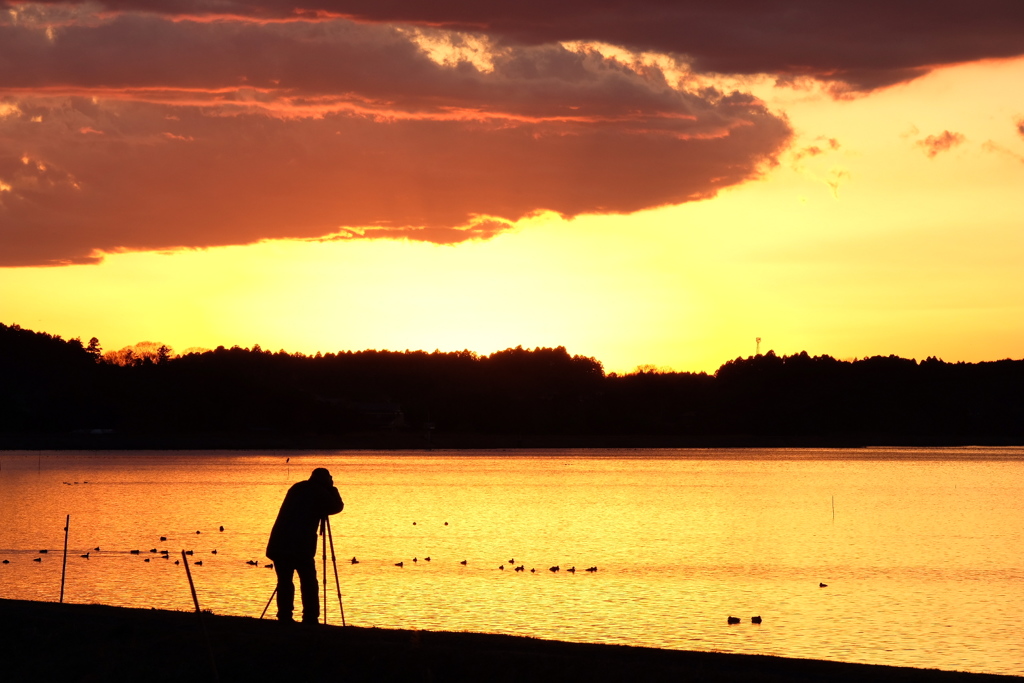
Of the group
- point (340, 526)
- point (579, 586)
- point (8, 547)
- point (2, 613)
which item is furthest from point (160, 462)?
point (2, 613)

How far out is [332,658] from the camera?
14.6 m

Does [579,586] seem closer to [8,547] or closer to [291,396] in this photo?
[8,547]

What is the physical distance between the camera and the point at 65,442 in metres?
165

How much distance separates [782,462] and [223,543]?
123522 mm

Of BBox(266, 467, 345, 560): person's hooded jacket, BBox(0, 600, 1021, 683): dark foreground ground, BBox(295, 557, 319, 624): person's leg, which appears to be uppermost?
BBox(266, 467, 345, 560): person's hooded jacket

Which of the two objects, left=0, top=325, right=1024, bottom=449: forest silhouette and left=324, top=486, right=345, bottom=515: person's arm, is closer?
left=324, top=486, right=345, bottom=515: person's arm

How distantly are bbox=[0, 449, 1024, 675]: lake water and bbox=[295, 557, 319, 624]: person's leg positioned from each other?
26.7ft

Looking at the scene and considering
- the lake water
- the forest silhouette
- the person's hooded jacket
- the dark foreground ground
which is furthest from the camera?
the forest silhouette

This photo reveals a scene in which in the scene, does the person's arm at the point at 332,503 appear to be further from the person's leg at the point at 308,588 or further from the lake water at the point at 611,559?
the lake water at the point at 611,559

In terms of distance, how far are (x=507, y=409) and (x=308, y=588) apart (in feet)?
558

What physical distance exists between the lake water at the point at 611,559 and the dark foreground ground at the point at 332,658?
30.0 ft

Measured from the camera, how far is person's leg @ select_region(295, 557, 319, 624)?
59.5 feet

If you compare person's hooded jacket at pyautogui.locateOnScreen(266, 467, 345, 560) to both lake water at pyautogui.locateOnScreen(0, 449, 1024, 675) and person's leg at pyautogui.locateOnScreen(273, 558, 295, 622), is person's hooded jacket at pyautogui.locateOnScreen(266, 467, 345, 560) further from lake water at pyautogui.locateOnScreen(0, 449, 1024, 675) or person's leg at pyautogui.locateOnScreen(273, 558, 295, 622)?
lake water at pyautogui.locateOnScreen(0, 449, 1024, 675)

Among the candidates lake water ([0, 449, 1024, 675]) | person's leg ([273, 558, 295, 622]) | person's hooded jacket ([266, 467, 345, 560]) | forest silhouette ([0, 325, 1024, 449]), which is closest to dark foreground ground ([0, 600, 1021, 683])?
person's leg ([273, 558, 295, 622])
